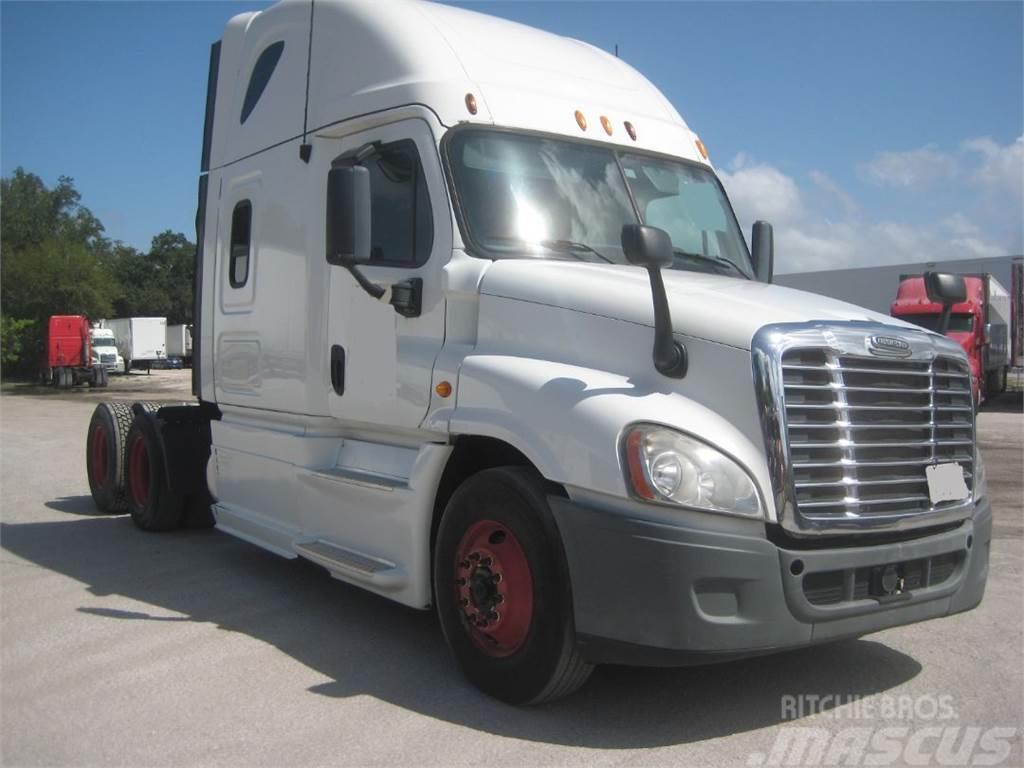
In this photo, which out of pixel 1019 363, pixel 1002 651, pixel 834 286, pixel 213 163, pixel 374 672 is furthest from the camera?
pixel 834 286

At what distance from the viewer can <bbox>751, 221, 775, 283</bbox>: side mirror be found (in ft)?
22.1

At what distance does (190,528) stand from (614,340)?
18.9 ft

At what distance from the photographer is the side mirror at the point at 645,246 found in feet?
14.0

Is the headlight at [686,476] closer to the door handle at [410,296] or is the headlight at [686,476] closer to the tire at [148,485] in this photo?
the door handle at [410,296]

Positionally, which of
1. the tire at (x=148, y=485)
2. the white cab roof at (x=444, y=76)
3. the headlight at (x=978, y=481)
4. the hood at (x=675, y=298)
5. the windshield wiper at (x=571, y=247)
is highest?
the white cab roof at (x=444, y=76)

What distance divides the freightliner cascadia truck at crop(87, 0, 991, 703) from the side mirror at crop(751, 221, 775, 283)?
0.03 meters

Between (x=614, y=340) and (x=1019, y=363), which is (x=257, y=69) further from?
(x=1019, y=363)

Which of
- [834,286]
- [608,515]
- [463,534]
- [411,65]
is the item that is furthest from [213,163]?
[834,286]

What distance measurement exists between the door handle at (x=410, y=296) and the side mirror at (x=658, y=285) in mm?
1404

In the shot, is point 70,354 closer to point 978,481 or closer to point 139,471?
point 139,471

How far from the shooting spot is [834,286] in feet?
134

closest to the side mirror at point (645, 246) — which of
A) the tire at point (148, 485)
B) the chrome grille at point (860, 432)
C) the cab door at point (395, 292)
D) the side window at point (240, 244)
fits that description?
the chrome grille at point (860, 432)

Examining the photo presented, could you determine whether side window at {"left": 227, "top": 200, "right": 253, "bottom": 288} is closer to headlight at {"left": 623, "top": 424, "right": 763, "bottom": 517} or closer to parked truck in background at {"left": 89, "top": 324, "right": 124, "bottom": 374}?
headlight at {"left": 623, "top": 424, "right": 763, "bottom": 517}

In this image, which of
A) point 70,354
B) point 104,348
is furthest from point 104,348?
point 70,354
